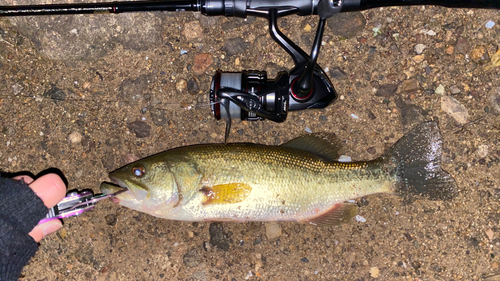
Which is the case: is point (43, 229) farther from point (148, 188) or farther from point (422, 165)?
point (422, 165)

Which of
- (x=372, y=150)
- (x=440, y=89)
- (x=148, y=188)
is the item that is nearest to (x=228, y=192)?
(x=148, y=188)

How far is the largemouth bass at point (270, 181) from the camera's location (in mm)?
2799

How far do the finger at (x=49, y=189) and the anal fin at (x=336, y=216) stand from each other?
2356mm

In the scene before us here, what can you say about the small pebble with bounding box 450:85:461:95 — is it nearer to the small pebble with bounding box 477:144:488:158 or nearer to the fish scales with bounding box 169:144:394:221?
the small pebble with bounding box 477:144:488:158

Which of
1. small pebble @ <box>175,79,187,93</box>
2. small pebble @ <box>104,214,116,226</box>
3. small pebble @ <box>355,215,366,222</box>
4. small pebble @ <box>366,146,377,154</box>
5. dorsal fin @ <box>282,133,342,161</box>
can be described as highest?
small pebble @ <box>175,79,187,93</box>

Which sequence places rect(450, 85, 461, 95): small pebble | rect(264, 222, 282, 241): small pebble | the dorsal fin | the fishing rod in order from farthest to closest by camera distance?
rect(264, 222, 282, 241): small pebble, rect(450, 85, 461, 95): small pebble, the dorsal fin, the fishing rod

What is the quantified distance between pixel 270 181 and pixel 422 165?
1.45m

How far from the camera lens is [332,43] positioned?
3.25 meters

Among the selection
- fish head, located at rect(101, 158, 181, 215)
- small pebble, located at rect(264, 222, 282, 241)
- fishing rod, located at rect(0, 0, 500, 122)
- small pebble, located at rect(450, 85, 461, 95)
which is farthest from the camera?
small pebble, located at rect(264, 222, 282, 241)

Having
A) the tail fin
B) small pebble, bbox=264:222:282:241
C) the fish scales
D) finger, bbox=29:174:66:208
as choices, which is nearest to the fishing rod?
the fish scales

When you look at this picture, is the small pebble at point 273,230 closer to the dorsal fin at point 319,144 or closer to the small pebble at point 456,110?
the dorsal fin at point 319,144

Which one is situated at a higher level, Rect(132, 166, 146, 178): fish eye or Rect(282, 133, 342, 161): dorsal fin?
Rect(132, 166, 146, 178): fish eye

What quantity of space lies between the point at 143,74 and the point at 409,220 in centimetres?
316

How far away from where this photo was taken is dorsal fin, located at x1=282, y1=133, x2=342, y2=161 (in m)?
3.07
